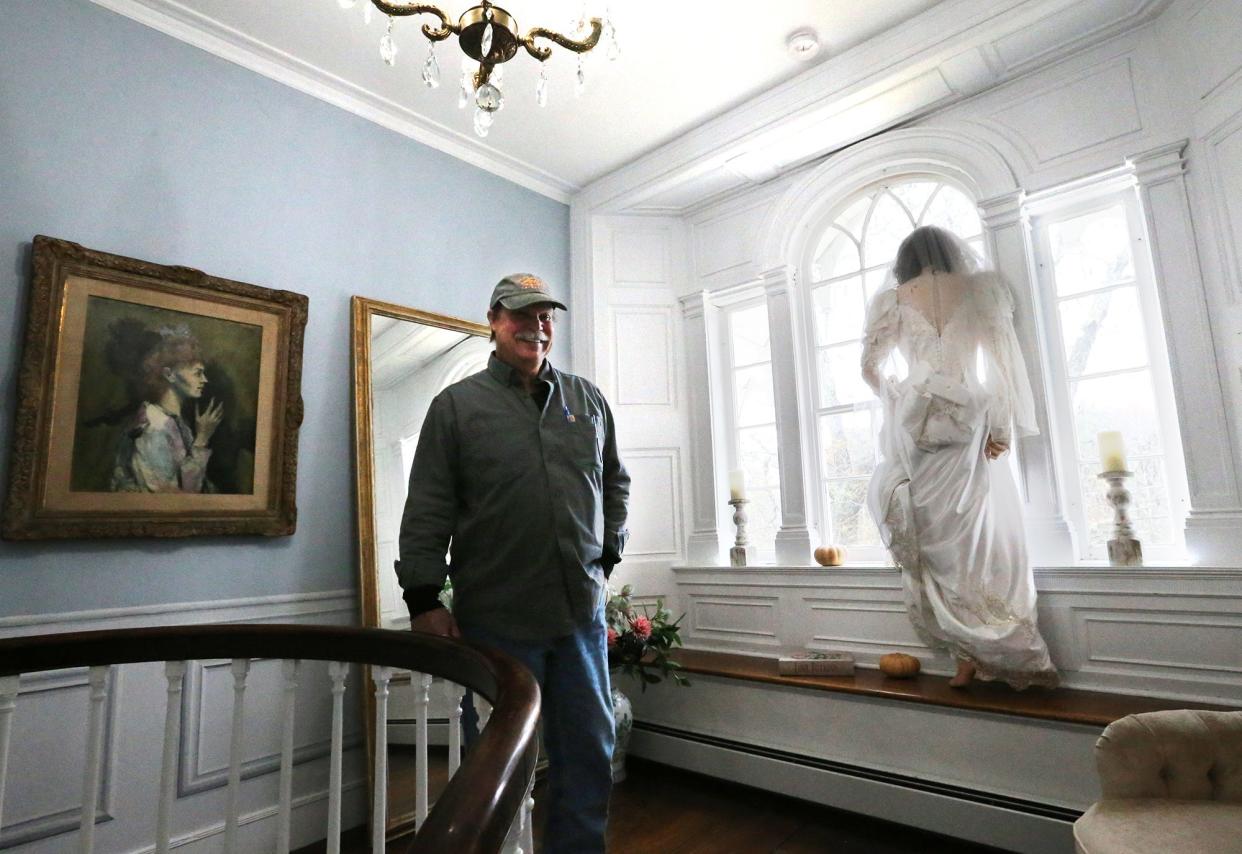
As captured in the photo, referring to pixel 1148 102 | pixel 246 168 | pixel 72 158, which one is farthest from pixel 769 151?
pixel 72 158

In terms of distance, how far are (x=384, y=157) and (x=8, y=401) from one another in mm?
1699

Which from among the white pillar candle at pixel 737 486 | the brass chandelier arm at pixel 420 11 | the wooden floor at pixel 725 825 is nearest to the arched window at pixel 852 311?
the white pillar candle at pixel 737 486

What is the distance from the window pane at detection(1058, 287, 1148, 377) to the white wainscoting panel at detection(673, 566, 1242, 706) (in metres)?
0.80

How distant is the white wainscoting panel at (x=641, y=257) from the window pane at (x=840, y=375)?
101 centimetres

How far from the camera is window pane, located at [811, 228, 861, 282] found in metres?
3.37

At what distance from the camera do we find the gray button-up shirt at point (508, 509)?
1.54 m

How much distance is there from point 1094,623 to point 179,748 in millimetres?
3024

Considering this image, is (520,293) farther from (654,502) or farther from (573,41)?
(654,502)

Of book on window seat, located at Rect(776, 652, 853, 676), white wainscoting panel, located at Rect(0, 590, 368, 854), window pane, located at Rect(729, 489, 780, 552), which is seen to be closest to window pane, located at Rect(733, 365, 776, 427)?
window pane, located at Rect(729, 489, 780, 552)

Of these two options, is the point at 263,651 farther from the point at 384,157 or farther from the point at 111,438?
the point at 384,157

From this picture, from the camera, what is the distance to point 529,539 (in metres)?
1.58

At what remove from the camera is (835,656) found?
9.27 ft

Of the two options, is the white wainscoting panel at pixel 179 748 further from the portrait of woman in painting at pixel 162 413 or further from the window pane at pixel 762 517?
the window pane at pixel 762 517

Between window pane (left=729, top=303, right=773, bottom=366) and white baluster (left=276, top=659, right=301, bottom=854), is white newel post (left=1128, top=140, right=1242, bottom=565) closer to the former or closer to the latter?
window pane (left=729, top=303, right=773, bottom=366)
